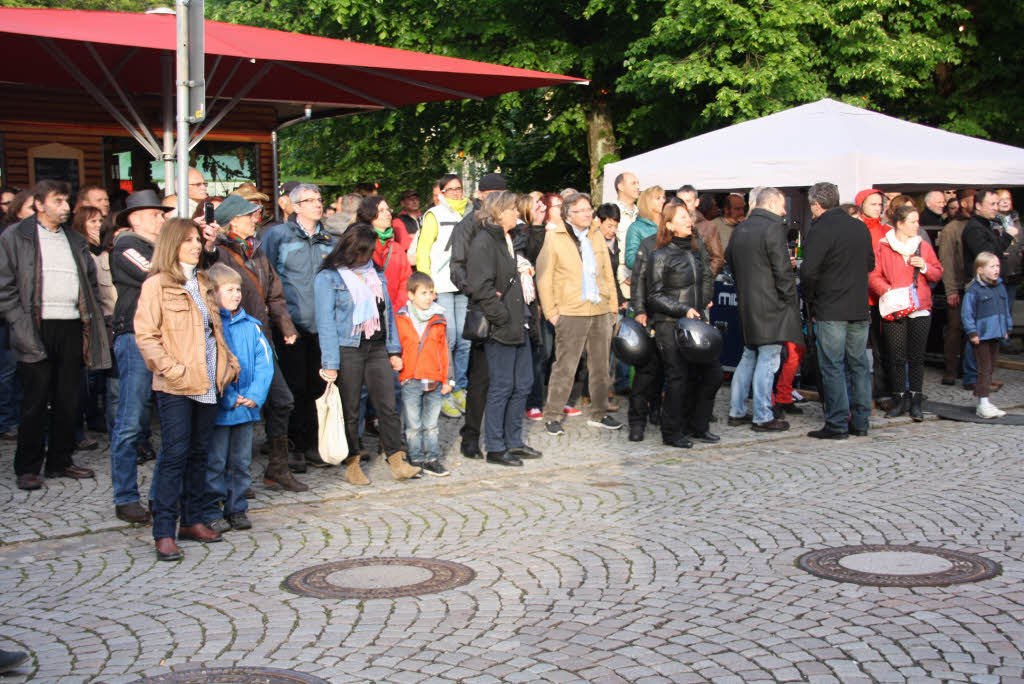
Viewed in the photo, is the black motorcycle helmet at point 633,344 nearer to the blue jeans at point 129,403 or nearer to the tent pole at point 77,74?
the blue jeans at point 129,403

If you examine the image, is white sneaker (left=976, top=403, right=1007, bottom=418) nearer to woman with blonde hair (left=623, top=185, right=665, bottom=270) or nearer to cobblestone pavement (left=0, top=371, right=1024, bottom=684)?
cobblestone pavement (left=0, top=371, right=1024, bottom=684)

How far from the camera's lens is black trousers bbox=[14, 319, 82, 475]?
771 cm

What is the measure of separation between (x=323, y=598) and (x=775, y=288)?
18.3 ft

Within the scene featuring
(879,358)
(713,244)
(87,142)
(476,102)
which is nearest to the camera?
(879,358)

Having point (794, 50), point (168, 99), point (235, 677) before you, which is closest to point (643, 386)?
point (168, 99)

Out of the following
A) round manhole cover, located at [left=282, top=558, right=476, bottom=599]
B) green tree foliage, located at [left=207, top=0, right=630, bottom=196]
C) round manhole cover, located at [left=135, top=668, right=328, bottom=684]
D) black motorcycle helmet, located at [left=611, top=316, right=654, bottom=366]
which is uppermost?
green tree foliage, located at [left=207, top=0, right=630, bottom=196]

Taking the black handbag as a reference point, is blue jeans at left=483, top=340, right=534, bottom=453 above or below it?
below

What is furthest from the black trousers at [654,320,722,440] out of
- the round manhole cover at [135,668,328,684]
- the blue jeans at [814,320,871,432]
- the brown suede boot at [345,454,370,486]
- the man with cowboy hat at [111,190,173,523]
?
the round manhole cover at [135,668,328,684]

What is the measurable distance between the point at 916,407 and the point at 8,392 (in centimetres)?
760

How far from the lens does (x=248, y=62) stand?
1119cm

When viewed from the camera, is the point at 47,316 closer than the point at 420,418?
Yes

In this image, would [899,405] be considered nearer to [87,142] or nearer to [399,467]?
[399,467]

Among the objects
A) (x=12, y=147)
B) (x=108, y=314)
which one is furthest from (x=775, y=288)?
(x=12, y=147)

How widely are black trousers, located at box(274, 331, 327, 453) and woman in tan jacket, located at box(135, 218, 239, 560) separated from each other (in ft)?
5.95
